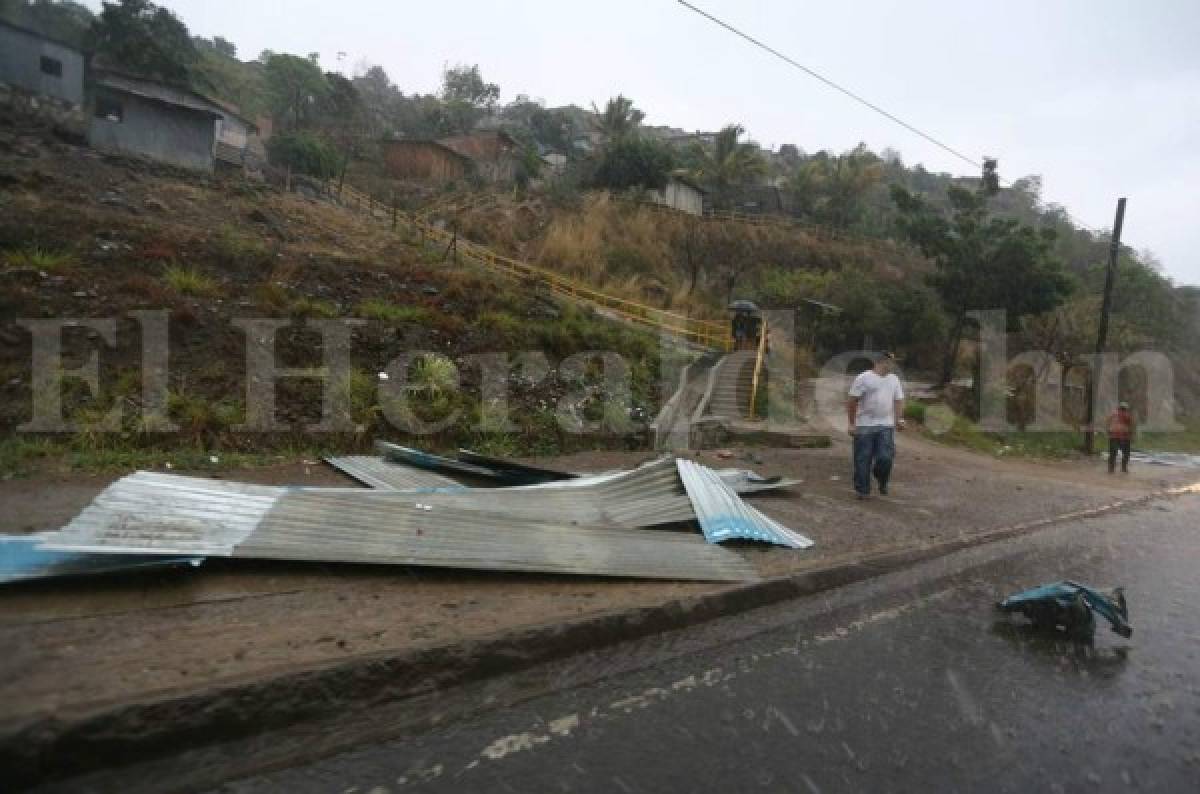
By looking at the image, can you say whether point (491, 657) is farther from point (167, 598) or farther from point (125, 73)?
point (125, 73)

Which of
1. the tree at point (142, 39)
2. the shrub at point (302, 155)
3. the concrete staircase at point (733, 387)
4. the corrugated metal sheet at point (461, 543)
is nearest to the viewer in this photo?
the corrugated metal sheet at point (461, 543)

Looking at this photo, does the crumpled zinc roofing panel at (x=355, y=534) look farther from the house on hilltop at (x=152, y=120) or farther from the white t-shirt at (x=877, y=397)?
the house on hilltop at (x=152, y=120)

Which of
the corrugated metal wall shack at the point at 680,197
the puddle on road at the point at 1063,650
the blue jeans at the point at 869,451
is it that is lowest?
the puddle on road at the point at 1063,650

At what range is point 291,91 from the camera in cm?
4688

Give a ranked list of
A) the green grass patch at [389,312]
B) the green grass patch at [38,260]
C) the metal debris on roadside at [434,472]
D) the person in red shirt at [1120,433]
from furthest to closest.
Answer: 1. the person in red shirt at [1120,433]
2. the green grass patch at [389,312]
3. the green grass patch at [38,260]
4. the metal debris on roadside at [434,472]

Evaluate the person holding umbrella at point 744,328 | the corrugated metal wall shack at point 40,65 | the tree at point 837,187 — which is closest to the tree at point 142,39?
the corrugated metal wall shack at point 40,65

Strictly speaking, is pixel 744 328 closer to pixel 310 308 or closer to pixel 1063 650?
pixel 310 308

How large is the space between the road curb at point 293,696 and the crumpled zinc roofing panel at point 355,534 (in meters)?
0.55

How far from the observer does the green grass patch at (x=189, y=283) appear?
9234 mm

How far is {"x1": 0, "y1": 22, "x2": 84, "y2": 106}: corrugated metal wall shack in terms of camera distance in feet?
79.8

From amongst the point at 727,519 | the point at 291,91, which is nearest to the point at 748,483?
the point at 727,519

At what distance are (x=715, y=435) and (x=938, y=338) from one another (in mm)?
20182

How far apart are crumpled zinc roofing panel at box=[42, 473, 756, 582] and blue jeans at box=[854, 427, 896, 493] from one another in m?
3.35

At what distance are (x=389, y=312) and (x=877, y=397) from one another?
720cm
